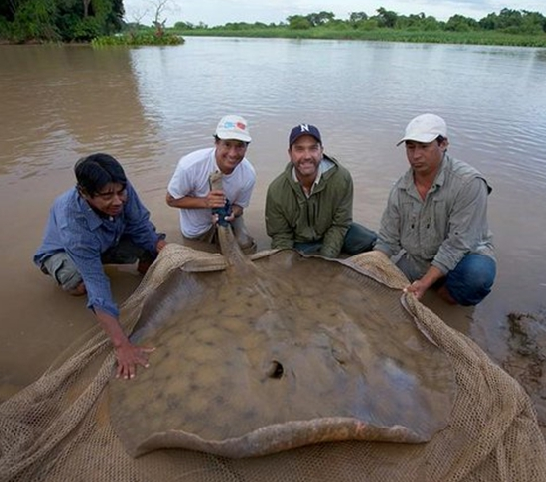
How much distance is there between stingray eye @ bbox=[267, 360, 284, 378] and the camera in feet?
6.10

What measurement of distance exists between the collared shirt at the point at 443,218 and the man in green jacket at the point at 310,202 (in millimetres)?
477

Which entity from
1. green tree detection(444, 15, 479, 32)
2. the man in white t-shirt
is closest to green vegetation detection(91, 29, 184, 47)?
the man in white t-shirt

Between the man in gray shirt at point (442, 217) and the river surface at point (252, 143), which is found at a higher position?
the man in gray shirt at point (442, 217)

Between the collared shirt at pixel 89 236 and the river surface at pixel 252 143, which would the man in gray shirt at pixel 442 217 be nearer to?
the river surface at pixel 252 143

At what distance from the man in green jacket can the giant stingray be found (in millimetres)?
1277

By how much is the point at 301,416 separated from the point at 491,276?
7.85 feet

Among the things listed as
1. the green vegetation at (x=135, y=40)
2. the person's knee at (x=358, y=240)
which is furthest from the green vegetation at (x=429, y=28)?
the person's knee at (x=358, y=240)

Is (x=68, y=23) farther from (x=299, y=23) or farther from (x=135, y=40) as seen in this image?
(x=299, y=23)

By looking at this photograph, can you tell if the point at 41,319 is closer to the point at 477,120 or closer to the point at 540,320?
the point at 540,320

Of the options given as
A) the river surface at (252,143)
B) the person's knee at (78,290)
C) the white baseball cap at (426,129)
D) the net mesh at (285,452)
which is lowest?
the river surface at (252,143)

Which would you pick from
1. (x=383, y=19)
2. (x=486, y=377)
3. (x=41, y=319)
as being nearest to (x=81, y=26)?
(x=41, y=319)

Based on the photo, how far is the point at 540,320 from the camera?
355 centimetres

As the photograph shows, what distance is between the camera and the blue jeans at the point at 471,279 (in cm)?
336

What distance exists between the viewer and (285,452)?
5.61 ft
